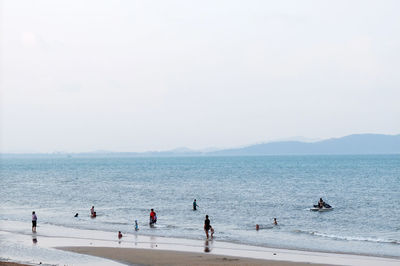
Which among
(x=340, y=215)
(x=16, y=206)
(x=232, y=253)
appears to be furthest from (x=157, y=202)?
(x=232, y=253)

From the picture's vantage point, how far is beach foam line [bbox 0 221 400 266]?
2712cm

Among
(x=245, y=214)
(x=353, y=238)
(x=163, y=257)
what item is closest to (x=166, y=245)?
(x=163, y=257)

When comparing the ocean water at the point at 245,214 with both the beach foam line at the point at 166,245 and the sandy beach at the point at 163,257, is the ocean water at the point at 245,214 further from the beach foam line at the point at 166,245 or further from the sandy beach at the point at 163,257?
the sandy beach at the point at 163,257

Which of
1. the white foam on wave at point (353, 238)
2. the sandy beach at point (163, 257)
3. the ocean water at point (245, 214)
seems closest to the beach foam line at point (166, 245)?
the sandy beach at point (163, 257)

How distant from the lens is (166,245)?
32219 mm

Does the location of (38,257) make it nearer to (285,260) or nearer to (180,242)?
(180,242)

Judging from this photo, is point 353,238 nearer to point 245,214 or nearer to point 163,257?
point 163,257

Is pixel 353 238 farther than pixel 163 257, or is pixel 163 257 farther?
pixel 353 238

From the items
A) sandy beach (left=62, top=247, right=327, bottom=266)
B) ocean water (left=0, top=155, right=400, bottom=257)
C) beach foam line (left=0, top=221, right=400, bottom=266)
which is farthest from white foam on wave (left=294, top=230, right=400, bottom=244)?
sandy beach (left=62, top=247, right=327, bottom=266)

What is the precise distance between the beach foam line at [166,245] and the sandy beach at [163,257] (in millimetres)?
1054

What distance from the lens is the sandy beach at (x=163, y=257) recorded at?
84.0ft

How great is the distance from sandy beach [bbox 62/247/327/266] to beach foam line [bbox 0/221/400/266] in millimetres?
1054

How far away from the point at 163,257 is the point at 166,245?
4.90m

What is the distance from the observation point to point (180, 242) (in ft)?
110
